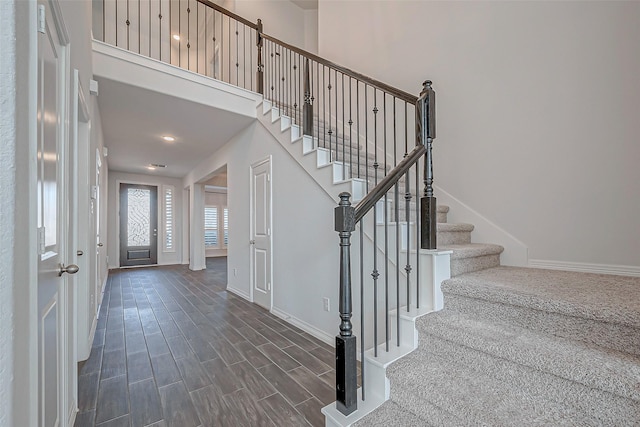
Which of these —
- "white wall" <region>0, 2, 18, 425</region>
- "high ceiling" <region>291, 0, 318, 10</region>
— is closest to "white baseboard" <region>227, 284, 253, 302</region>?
"white wall" <region>0, 2, 18, 425</region>

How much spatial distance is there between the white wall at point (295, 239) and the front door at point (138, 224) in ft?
15.2

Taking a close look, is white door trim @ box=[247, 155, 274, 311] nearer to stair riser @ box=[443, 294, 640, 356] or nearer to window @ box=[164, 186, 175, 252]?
stair riser @ box=[443, 294, 640, 356]

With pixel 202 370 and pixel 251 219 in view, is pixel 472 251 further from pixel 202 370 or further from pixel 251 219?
pixel 251 219

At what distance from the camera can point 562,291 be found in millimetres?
1523

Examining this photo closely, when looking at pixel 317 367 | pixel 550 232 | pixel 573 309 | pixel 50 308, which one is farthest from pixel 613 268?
pixel 50 308

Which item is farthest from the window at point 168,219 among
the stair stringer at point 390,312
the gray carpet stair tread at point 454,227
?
the gray carpet stair tread at point 454,227

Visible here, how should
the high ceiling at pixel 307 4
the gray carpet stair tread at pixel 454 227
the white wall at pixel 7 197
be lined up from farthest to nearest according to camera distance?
the high ceiling at pixel 307 4 → the gray carpet stair tread at pixel 454 227 → the white wall at pixel 7 197

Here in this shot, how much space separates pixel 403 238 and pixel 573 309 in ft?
3.20

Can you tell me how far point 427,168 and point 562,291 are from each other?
3.28 ft

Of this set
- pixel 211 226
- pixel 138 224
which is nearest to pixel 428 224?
pixel 138 224

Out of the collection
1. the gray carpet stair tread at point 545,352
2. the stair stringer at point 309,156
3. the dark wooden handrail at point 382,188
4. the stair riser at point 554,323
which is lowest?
the gray carpet stair tread at point 545,352

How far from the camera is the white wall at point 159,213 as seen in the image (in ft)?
23.7

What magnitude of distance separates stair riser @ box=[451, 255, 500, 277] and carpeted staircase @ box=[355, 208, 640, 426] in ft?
0.55

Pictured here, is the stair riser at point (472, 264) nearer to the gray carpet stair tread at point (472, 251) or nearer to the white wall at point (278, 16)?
the gray carpet stair tread at point (472, 251)
